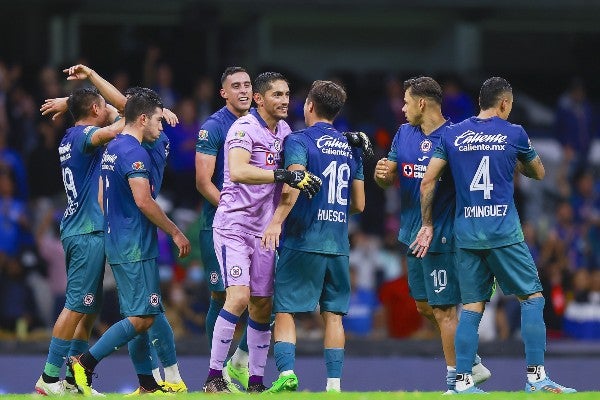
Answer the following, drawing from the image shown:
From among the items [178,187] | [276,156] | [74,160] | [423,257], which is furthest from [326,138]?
[178,187]

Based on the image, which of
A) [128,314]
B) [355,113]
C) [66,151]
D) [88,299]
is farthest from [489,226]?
[355,113]

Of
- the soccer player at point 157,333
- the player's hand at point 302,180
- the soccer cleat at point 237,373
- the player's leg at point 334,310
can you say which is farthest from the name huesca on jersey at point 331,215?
the soccer cleat at point 237,373

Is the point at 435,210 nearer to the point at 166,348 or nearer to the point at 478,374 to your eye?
the point at 478,374

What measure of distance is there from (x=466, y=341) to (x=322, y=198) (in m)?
1.66

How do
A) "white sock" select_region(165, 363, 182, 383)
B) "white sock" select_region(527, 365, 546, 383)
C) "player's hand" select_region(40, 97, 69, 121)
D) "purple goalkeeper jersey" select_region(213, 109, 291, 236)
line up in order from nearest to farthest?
"white sock" select_region(527, 365, 546, 383), "purple goalkeeper jersey" select_region(213, 109, 291, 236), "white sock" select_region(165, 363, 182, 383), "player's hand" select_region(40, 97, 69, 121)

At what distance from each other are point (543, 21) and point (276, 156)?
18421mm

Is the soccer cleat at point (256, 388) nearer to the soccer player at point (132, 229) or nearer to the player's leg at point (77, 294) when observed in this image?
the soccer player at point (132, 229)

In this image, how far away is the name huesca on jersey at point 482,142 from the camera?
12.3 meters

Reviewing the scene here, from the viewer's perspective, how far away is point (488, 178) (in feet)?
40.4

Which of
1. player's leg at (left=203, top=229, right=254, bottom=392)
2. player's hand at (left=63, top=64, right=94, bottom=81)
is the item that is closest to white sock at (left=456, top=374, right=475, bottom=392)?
player's leg at (left=203, top=229, right=254, bottom=392)

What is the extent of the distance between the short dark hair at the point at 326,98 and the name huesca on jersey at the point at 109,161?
171cm

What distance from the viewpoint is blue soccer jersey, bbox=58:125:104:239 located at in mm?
13195

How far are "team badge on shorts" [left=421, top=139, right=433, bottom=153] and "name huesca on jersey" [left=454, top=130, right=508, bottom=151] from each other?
74 centimetres

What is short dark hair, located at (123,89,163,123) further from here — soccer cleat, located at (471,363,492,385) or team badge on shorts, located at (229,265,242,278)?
soccer cleat, located at (471,363,492,385)
